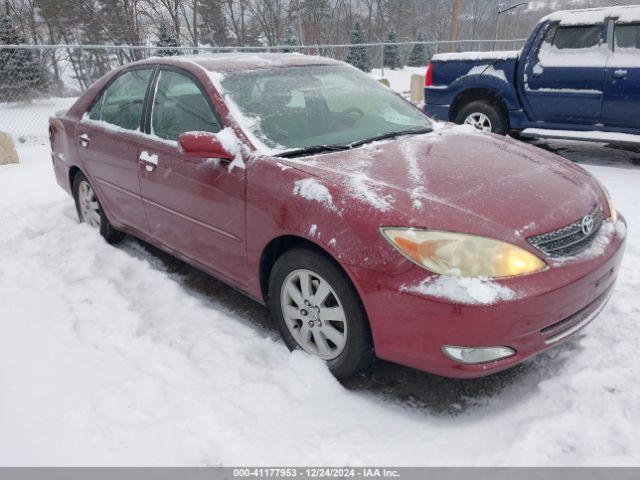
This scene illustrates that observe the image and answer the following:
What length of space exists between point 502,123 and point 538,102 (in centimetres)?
53

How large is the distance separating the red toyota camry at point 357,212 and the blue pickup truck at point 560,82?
12.3ft

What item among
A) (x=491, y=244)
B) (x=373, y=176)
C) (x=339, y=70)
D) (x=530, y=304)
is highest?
(x=339, y=70)

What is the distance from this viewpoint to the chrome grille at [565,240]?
2.25m

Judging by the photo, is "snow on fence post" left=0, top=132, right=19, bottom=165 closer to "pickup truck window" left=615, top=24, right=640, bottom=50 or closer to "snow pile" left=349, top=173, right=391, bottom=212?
"snow pile" left=349, top=173, right=391, bottom=212

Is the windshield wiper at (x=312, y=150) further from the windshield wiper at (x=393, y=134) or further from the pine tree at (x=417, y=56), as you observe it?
the pine tree at (x=417, y=56)

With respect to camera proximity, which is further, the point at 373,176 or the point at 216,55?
the point at 216,55

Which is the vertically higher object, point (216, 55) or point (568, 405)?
point (216, 55)

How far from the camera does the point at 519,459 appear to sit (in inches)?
80.5

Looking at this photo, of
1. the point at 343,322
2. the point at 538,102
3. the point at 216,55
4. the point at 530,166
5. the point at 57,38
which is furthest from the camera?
the point at 57,38

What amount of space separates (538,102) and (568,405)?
214 inches

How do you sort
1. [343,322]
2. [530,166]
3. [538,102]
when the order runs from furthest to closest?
1. [538,102]
2. [530,166]
3. [343,322]

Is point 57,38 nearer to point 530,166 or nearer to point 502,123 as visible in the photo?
point 502,123

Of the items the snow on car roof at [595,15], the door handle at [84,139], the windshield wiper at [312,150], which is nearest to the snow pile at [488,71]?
the snow on car roof at [595,15]

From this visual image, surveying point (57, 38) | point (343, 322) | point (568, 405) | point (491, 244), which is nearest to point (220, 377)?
point (343, 322)
